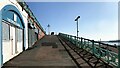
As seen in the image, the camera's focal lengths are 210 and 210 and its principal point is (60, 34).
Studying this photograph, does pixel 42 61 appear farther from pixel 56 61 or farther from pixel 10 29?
pixel 10 29

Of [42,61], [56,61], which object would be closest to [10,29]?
[42,61]

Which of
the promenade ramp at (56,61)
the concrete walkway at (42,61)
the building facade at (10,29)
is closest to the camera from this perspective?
the promenade ramp at (56,61)

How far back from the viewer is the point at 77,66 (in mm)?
10695

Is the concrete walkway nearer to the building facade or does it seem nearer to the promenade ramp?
the promenade ramp

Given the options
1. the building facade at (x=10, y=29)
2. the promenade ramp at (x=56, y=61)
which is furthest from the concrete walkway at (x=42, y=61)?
the building facade at (x=10, y=29)

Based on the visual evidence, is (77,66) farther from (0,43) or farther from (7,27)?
(7,27)

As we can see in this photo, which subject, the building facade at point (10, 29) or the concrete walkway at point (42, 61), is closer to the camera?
the concrete walkway at point (42, 61)

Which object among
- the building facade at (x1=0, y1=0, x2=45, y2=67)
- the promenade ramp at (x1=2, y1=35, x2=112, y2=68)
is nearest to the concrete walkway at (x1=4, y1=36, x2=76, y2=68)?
the promenade ramp at (x1=2, y1=35, x2=112, y2=68)

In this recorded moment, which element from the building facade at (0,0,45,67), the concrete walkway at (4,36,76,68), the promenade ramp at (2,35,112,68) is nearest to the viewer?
the promenade ramp at (2,35,112,68)

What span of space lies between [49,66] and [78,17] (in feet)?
72.6

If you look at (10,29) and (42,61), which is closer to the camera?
(42,61)

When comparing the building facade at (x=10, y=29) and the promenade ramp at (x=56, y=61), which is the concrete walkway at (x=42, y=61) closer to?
the promenade ramp at (x=56, y=61)

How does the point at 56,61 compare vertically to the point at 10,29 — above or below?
below

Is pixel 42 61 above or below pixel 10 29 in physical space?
below
